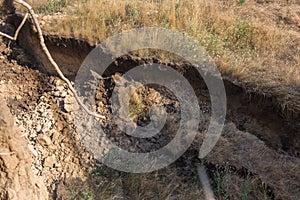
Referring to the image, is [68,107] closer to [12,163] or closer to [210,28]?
[12,163]

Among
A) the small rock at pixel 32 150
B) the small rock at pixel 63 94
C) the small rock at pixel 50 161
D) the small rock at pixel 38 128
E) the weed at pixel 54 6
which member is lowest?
the small rock at pixel 50 161

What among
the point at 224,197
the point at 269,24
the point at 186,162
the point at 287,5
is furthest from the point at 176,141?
the point at 287,5

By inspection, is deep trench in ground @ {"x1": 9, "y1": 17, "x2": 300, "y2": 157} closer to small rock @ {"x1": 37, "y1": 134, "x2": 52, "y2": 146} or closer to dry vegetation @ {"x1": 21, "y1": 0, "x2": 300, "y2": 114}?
dry vegetation @ {"x1": 21, "y1": 0, "x2": 300, "y2": 114}

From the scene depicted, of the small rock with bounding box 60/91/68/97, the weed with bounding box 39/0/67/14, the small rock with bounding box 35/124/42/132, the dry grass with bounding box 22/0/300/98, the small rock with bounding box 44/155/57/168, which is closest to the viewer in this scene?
the small rock with bounding box 44/155/57/168

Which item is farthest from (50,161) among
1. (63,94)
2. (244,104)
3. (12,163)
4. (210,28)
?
(210,28)

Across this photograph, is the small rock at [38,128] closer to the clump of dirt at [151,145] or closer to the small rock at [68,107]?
the clump of dirt at [151,145]

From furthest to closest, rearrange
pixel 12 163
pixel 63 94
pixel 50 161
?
pixel 63 94, pixel 50 161, pixel 12 163

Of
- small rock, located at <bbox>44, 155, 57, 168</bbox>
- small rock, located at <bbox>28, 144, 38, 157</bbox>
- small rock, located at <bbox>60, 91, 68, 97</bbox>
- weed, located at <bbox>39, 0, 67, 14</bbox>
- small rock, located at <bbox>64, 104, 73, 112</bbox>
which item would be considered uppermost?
weed, located at <bbox>39, 0, 67, 14</bbox>

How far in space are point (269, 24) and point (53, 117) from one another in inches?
137

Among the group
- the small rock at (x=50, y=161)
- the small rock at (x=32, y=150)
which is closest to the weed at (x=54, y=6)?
the small rock at (x=32, y=150)

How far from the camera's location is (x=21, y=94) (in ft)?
17.8

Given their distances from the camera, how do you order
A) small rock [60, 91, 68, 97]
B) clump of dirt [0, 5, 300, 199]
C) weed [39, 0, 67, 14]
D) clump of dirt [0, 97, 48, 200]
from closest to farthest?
clump of dirt [0, 97, 48, 200] → clump of dirt [0, 5, 300, 199] → small rock [60, 91, 68, 97] → weed [39, 0, 67, 14]

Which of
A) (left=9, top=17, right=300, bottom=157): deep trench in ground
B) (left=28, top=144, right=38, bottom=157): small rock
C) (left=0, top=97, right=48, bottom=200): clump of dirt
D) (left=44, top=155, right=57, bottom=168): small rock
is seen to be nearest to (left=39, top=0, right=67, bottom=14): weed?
(left=9, top=17, right=300, bottom=157): deep trench in ground

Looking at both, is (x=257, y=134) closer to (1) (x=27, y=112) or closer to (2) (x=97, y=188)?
(2) (x=97, y=188)
